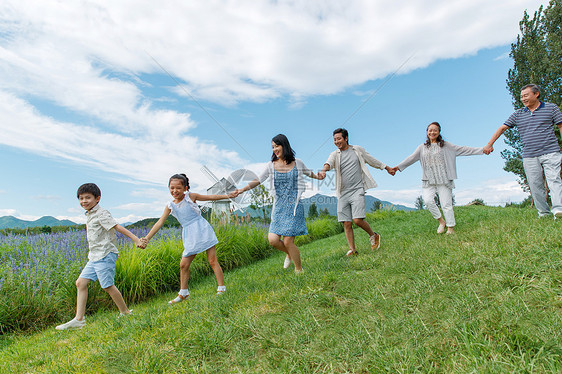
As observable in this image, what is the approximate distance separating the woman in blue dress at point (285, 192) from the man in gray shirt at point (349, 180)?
34.4 inches

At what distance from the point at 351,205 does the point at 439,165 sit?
2167 millimetres

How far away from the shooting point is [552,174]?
6.12 metres

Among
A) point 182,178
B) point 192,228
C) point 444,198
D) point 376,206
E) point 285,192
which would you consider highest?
point 182,178

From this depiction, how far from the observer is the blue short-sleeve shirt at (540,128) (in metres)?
6.20

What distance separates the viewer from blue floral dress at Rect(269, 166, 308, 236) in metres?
5.39

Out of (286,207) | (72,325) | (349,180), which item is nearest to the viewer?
(72,325)

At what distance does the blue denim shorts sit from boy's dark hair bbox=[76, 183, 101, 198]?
1.00m

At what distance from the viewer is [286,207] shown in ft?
17.9

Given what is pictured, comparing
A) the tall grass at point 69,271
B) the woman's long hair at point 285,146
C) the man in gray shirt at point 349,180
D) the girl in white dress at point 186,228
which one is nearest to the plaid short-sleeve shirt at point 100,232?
the girl in white dress at point 186,228

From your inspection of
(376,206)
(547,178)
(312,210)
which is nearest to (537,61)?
(376,206)

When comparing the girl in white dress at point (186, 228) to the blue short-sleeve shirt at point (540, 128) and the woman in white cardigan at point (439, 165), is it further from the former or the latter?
the blue short-sleeve shirt at point (540, 128)

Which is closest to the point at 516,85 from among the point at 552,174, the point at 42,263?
the point at 552,174

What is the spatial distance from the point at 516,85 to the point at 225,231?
891 inches

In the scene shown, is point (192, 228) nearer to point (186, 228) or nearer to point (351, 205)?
point (186, 228)
